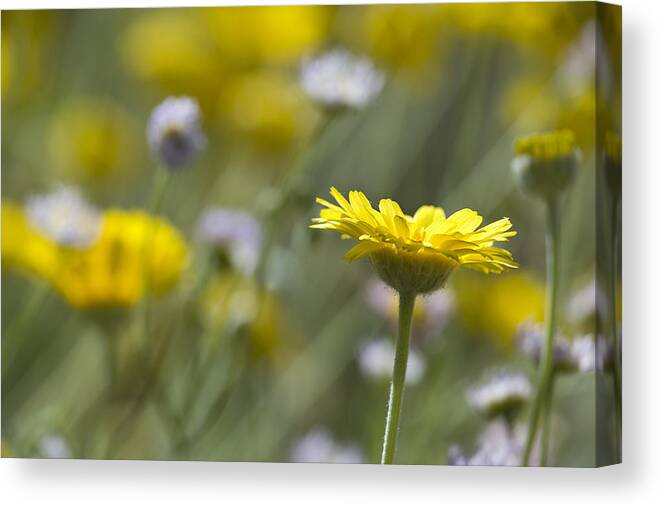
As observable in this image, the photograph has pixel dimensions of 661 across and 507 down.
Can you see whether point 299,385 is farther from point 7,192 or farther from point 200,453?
point 7,192

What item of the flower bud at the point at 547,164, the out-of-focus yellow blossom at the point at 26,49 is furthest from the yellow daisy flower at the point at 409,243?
the out-of-focus yellow blossom at the point at 26,49

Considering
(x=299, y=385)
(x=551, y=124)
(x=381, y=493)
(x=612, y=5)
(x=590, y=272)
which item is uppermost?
(x=612, y=5)

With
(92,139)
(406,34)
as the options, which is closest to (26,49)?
(92,139)

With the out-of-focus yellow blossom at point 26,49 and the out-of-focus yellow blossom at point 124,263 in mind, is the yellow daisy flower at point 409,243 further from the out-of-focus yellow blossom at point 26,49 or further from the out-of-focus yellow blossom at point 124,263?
the out-of-focus yellow blossom at point 26,49

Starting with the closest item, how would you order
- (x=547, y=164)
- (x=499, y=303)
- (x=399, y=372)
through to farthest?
(x=399, y=372) → (x=547, y=164) → (x=499, y=303)

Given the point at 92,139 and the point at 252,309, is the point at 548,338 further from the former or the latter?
the point at 92,139

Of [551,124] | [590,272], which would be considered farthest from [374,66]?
[590,272]
